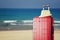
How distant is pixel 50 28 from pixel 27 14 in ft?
1.91

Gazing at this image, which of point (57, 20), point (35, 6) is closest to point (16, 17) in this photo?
point (35, 6)

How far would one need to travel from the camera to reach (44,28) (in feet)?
5.05

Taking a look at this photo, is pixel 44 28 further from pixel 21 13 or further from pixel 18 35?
pixel 18 35

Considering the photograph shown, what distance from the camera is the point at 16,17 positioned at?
2062 mm

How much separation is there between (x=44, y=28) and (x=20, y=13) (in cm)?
59

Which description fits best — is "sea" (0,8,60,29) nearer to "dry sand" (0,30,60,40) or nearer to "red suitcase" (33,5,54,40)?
"dry sand" (0,30,60,40)

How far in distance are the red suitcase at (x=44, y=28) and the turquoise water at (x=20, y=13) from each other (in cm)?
39

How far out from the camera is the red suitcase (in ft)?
5.00

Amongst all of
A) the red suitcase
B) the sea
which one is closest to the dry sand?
the sea

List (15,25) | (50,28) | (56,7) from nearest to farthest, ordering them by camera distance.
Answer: (50,28) < (56,7) < (15,25)

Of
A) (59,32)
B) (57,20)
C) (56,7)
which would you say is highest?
(56,7)

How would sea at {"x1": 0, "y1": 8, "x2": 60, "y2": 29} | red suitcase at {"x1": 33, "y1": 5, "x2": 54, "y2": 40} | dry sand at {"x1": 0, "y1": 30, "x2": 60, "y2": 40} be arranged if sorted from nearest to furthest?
red suitcase at {"x1": 33, "y1": 5, "x2": 54, "y2": 40}
sea at {"x1": 0, "y1": 8, "x2": 60, "y2": 29}
dry sand at {"x1": 0, "y1": 30, "x2": 60, "y2": 40}

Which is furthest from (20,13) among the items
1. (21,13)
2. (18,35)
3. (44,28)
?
(44,28)

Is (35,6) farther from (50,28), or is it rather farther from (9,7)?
(50,28)
